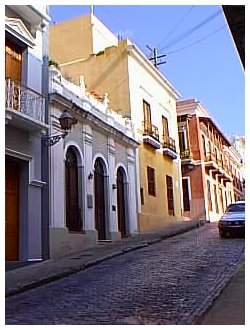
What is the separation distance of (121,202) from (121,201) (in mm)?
36

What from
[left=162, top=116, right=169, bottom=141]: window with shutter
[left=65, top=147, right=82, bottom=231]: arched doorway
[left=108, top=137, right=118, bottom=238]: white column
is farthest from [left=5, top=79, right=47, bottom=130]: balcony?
[left=162, top=116, right=169, bottom=141]: window with shutter

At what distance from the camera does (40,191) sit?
43.2 feet

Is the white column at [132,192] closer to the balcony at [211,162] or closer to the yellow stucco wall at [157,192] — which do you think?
the yellow stucco wall at [157,192]

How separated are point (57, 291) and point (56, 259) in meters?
3.97

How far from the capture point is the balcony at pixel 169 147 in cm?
2388

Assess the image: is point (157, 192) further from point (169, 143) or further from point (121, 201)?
point (121, 201)

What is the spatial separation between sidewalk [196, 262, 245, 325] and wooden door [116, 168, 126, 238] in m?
9.24

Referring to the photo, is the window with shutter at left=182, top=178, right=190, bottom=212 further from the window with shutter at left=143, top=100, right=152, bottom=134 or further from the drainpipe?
the drainpipe

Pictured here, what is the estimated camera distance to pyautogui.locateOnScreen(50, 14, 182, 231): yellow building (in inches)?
819

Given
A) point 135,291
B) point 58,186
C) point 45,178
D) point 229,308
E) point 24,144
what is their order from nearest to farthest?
point 229,308, point 135,291, point 24,144, point 45,178, point 58,186

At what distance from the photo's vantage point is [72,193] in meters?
14.9

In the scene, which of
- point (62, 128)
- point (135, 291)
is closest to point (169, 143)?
point (62, 128)

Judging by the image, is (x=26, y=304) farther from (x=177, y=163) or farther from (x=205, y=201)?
(x=205, y=201)
